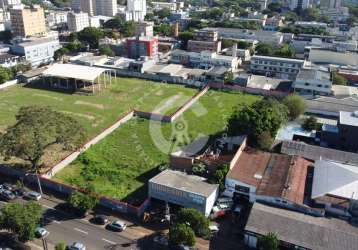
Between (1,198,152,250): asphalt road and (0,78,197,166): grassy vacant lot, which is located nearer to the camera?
(1,198,152,250): asphalt road

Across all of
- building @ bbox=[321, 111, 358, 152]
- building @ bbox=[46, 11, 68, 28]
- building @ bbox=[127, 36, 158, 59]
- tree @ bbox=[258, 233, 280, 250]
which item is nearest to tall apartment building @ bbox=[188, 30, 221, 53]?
building @ bbox=[127, 36, 158, 59]

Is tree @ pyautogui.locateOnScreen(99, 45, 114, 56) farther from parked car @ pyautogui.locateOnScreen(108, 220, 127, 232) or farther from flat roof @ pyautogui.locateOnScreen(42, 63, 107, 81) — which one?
parked car @ pyautogui.locateOnScreen(108, 220, 127, 232)

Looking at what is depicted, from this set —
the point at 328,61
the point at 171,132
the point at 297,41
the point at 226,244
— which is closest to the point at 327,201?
the point at 226,244

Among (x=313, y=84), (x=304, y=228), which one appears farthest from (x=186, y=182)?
(x=313, y=84)

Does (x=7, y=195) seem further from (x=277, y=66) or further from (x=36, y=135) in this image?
(x=277, y=66)

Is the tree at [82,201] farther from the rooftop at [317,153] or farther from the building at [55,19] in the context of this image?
the building at [55,19]
